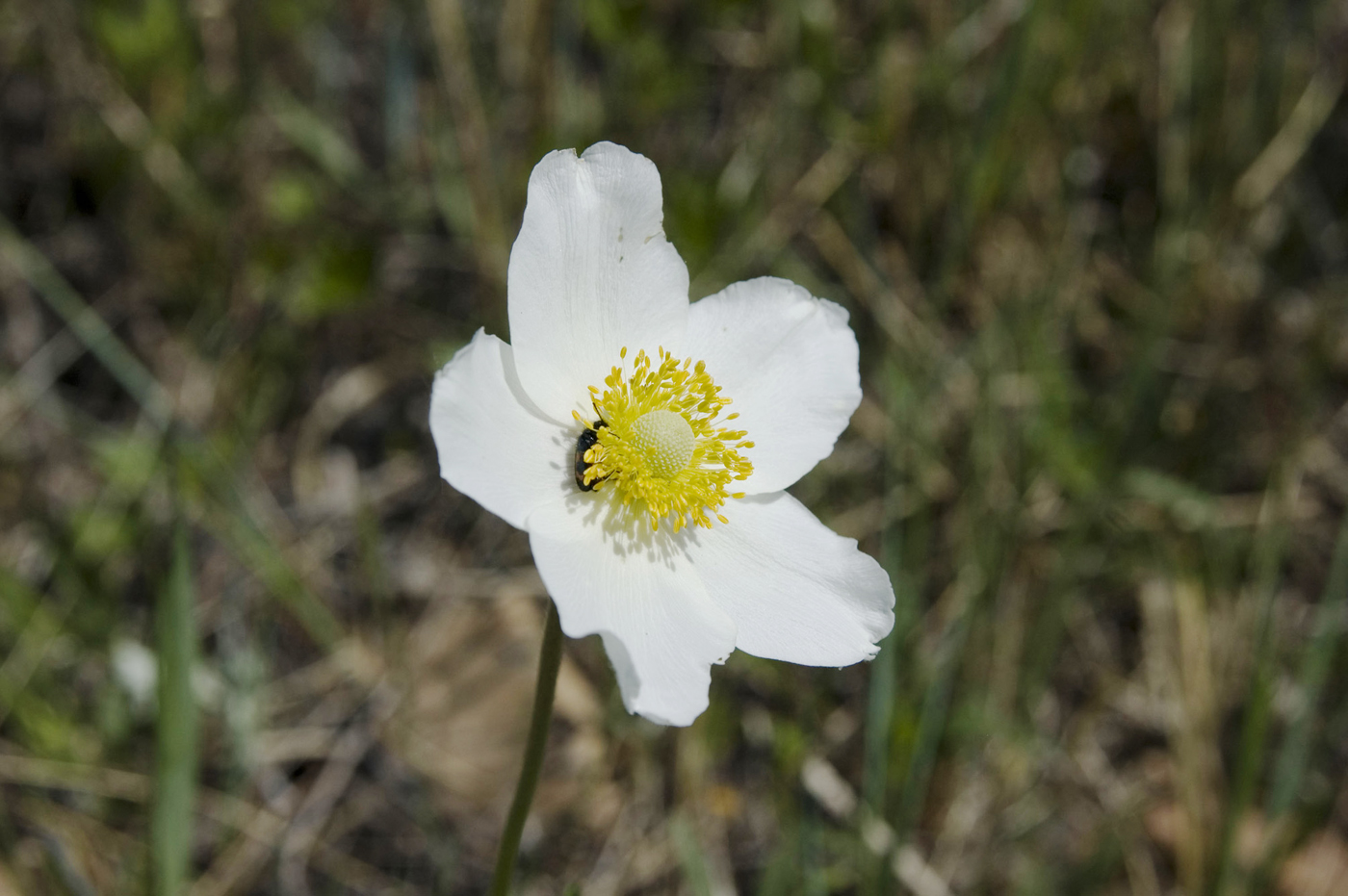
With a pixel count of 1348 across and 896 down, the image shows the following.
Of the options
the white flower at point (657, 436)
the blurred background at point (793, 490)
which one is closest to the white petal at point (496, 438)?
the white flower at point (657, 436)

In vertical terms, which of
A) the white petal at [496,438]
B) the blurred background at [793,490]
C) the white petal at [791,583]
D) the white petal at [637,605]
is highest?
the white petal at [496,438]

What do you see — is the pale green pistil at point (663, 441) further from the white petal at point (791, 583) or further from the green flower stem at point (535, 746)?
the green flower stem at point (535, 746)

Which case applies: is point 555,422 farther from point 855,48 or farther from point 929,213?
point 855,48

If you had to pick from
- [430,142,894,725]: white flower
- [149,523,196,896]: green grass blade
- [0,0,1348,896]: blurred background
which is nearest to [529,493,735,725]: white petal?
[430,142,894,725]: white flower

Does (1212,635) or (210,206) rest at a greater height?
(210,206)

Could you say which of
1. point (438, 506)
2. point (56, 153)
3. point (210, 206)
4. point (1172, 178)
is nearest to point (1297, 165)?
point (1172, 178)

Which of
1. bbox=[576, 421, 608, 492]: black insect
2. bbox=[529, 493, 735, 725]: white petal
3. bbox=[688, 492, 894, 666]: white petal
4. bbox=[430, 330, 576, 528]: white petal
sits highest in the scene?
bbox=[430, 330, 576, 528]: white petal

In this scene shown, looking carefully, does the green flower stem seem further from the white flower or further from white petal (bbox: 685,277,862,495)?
white petal (bbox: 685,277,862,495)
